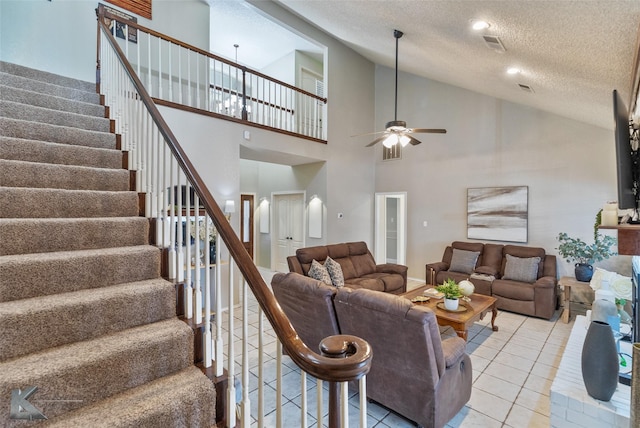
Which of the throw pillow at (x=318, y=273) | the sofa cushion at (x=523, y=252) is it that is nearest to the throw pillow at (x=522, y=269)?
the sofa cushion at (x=523, y=252)

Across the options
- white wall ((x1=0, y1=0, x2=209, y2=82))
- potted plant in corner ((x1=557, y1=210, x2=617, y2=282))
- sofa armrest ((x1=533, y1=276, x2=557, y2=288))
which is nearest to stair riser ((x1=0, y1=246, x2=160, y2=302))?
white wall ((x1=0, y1=0, x2=209, y2=82))

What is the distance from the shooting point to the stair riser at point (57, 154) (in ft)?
7.24

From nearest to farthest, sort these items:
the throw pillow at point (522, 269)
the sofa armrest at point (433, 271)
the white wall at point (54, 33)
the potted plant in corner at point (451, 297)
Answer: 1. the potted plant in corner at point (451, 297)
2. the white wall at point (54, 33)
3. the throw pillow at point (522, 269)
4. the sofa armrest at point (433, 271)

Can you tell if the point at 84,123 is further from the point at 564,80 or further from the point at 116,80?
the point at 564,80

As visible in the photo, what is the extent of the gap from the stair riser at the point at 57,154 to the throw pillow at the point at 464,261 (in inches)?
205

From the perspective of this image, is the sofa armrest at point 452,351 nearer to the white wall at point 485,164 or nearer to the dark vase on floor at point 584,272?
the dark vase on floor at point 584,272

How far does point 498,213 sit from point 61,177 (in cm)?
609

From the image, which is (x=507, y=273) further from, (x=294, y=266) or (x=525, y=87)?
(x=294, y=266)

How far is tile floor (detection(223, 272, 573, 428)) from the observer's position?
2.28 meters

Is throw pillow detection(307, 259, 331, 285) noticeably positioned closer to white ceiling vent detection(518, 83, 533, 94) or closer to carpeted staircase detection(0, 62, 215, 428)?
carpeted staircase detection(0, 62, 215, 428)

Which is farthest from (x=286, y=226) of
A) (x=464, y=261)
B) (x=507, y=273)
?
(x=507, y=273)

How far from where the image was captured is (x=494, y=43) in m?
2.84

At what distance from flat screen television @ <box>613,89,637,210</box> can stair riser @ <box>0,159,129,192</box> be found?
10.9 feet

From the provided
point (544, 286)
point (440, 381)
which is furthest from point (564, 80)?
point (440, 381)
